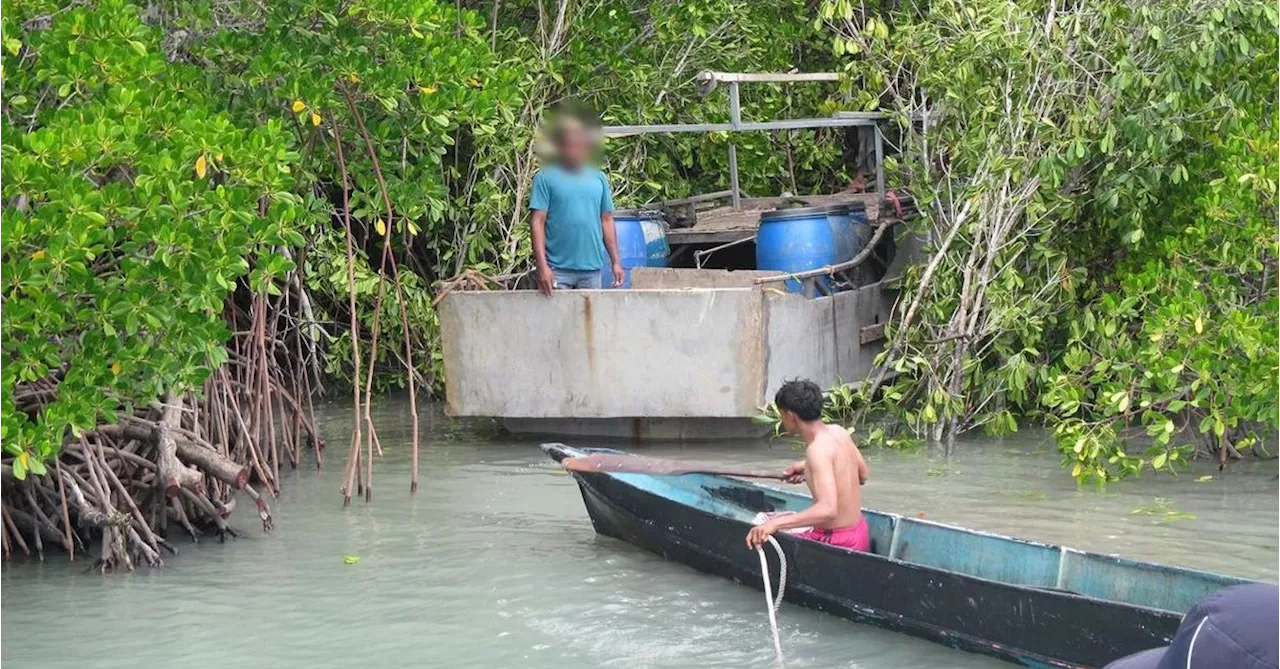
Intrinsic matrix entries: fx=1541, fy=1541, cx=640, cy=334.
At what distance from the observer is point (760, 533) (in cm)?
629

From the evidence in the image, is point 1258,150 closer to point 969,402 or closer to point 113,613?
point 969,402

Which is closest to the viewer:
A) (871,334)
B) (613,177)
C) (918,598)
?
(918,598)

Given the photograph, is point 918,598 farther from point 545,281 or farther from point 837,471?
point 545,281

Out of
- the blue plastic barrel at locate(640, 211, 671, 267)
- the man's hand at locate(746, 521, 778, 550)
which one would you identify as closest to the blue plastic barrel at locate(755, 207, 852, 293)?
the blue plastic barrel at locate(640, 211, 671, 267)

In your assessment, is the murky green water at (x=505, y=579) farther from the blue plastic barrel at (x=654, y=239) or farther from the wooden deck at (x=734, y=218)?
the wooden deck at (x=734, y=218)

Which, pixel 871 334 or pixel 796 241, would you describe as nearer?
pixel 796 241

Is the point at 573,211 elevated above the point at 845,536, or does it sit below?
above

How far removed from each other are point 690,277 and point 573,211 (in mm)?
1072

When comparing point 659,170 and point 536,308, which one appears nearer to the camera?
point 536,308

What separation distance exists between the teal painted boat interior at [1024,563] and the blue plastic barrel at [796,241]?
2.78 m

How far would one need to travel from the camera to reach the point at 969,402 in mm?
9898

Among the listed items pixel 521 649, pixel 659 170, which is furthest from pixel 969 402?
pixel 521 649

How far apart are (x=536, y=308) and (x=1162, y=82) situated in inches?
154

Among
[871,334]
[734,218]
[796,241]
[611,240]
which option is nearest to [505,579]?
[611,240]
